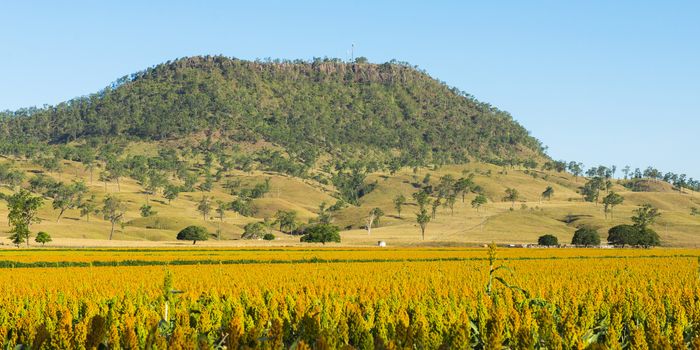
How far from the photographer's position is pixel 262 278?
141 feet

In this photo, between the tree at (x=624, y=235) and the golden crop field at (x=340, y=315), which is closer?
the golden crop field at (x=340, y=315)

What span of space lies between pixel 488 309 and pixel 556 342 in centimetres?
1068

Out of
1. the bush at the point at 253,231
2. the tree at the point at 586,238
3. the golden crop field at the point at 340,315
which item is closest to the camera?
the golden crop field at the point at 340,315

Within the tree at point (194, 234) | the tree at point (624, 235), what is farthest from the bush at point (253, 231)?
the tree at point (624, 235)

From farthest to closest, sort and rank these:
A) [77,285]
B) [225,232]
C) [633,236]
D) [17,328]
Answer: [225,232] → [633,236] → [77,285] → [17,328]

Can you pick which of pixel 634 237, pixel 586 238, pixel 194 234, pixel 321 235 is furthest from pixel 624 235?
pixel 194 234

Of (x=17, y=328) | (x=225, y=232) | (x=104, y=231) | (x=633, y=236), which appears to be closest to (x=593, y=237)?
(x=633, y=236)

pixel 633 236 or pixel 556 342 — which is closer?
pixel 556 342

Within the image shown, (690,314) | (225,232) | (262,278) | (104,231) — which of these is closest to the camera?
(690,314)

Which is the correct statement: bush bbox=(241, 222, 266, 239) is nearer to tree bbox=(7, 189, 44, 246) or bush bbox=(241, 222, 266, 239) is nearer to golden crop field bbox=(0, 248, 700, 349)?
tree bbox=(7, 189, 44, 246)

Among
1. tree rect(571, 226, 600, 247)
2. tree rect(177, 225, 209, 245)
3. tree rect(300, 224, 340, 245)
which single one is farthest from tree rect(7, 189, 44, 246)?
tree rect(571, 226, 600, 247)

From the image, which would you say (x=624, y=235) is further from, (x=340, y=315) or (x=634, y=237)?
(x=340, y=315)

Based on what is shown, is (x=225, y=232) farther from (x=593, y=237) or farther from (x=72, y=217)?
(x=593, y=237)

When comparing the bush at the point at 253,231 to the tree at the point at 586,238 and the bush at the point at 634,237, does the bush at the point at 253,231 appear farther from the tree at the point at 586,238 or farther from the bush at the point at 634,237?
the bush at the point at 634,237
